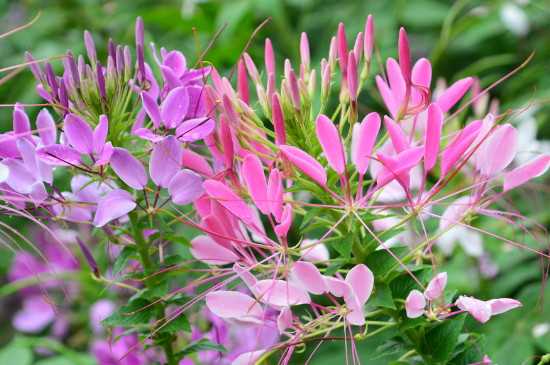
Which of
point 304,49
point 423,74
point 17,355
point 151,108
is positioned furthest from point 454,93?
point 17,355

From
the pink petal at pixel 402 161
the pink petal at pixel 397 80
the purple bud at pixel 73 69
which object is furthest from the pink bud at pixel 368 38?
the purple bud at pixel 73 69

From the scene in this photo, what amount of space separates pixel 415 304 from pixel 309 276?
80 mm

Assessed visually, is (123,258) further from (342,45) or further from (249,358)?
(342,45)

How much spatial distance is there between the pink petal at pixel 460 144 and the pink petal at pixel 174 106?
20 centimetres

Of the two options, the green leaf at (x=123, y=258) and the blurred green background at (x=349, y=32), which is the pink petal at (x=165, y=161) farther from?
the blurred green background at (x=349, y=32)

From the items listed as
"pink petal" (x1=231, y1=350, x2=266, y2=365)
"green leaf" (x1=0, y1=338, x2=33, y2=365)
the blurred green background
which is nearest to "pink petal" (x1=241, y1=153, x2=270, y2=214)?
"pink petal" (x1=231, y1=350, x2=266, y2=365)

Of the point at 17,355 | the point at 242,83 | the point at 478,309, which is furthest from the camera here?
the point at 17,355

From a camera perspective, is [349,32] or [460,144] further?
[349,32]

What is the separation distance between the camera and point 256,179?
555 mm

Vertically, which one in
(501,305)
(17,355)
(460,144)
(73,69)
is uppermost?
(73,69)

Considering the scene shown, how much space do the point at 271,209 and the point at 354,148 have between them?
10cm

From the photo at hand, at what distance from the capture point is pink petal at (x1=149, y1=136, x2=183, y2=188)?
0.57 metres

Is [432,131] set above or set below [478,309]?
above

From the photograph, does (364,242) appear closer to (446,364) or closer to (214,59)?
(446,364)
